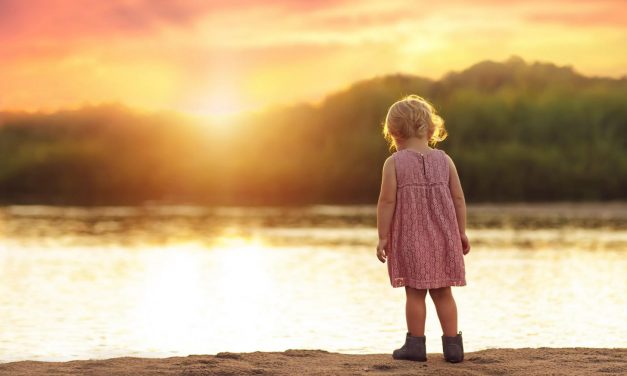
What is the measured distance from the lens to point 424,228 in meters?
7.06

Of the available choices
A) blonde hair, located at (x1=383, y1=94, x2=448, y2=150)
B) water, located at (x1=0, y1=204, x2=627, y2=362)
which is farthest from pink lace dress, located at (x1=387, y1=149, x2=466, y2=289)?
Answer: water, located at (x1=0, y1=204, x2=627, y2=362)

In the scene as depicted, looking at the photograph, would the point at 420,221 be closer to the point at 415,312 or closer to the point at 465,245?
the point at 465,245

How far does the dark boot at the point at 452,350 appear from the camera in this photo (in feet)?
22.2

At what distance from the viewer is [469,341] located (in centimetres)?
812

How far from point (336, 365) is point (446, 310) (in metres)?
0.88

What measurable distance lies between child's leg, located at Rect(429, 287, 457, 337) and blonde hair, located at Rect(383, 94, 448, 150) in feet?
3.15

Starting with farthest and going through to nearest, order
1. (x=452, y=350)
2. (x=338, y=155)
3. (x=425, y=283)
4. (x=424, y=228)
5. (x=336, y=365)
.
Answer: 1. (x=338, y=155)
2. (x=424, y=228)
3. (x=425, y=283)
4. (x=452, y=350)
5. (x=336, y=365)

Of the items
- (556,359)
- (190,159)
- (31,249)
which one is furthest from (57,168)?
(556,359)

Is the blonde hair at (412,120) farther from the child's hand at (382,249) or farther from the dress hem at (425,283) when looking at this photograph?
the dress hem at (425,283)

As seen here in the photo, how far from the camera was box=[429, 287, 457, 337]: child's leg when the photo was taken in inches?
274

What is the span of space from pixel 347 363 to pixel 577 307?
4220mm

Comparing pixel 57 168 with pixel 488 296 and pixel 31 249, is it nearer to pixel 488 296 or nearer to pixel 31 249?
pixel 31 249

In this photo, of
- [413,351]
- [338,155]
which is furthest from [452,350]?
[338,155]

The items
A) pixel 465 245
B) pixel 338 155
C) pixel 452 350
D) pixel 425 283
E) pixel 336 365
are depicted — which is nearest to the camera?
pixel 336 365
